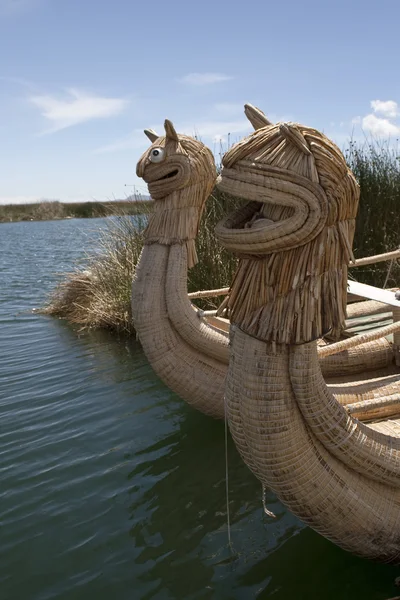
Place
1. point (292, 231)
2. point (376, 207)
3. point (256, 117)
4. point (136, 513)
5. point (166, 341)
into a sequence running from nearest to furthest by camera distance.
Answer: point (292, 231)
point (256, 117)
point (136, 513)
point (166, 341)
point (376, 207)

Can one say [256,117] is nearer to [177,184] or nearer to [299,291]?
[299,291]

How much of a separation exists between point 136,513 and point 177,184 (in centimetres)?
203

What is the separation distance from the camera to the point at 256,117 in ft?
6.75

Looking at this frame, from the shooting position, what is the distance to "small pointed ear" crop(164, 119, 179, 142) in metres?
3.63

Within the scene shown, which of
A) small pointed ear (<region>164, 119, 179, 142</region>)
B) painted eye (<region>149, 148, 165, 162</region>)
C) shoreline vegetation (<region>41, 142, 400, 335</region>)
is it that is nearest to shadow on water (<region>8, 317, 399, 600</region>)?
painted eye (<region>149, 148, 165, 162</region>)

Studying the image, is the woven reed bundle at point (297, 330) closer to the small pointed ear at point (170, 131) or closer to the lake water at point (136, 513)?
the lake water at point (136, 513)

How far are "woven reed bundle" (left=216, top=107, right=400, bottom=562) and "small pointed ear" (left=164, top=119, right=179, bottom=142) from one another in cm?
164

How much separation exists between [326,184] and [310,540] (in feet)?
6.93

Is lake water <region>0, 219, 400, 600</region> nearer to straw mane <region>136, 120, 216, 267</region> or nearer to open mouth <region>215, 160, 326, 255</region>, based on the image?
straw mane <region>136, 120, 216, 267</region>

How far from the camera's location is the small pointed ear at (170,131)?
3.63m

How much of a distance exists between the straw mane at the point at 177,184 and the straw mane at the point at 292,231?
1.82 meters

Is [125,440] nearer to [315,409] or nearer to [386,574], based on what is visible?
[386,574]

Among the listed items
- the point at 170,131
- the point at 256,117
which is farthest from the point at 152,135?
the point at 256,117

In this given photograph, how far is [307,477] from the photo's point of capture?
2.09 meters
